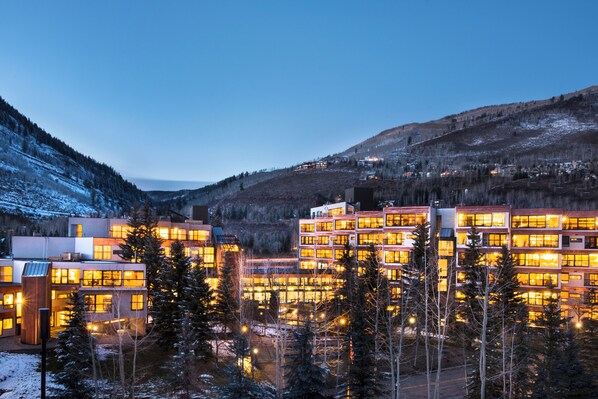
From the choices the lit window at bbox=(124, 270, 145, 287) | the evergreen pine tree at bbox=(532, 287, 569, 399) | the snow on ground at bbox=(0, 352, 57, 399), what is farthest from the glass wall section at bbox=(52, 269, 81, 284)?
the evergreen pine tree at bbox=(532, 287, 569, 399)

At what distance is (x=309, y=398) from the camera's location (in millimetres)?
23984

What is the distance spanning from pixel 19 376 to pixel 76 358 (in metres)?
6.87

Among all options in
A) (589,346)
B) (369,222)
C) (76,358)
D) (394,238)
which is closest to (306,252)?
(369,222)

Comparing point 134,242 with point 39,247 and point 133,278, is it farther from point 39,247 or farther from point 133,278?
point 133,278

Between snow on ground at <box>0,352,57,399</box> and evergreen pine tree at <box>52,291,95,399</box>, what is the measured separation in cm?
182

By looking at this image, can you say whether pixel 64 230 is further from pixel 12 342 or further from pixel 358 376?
pixel 358 376

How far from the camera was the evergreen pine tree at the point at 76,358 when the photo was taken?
1030 inches

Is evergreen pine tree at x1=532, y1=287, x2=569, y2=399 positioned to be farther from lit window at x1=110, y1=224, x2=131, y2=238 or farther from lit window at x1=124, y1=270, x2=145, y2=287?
lit window at x1=110, y1=224, x2=131, y2=238

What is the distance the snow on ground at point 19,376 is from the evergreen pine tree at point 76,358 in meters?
1.82

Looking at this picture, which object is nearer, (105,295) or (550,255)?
(105,295)

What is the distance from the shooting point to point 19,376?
31328mm

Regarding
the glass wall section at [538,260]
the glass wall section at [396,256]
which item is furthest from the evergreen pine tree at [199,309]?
the glass wall section at [538,260]

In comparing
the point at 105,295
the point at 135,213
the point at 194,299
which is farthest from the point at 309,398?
the point at 135,213

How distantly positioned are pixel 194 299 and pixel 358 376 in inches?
626
